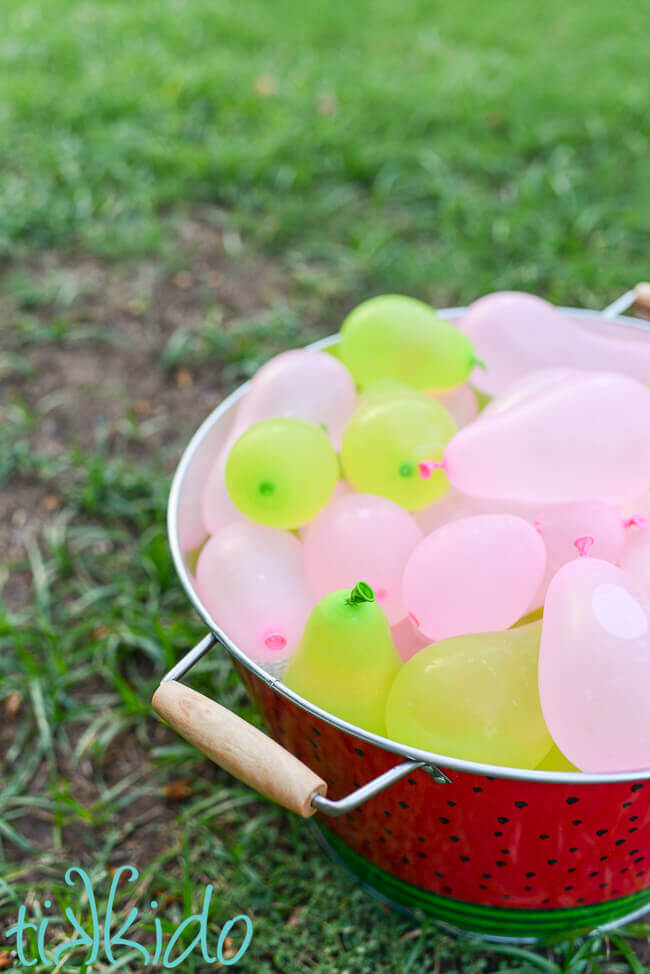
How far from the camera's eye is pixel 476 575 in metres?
0.79

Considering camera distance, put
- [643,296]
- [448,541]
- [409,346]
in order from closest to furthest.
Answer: [448,541] → [409,346] → [643,296]

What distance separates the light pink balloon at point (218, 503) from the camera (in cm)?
97

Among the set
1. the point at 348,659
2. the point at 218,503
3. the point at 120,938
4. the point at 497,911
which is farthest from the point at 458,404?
the point at 120,938

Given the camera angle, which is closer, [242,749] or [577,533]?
[242,749]

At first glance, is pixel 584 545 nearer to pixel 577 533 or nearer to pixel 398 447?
pixel 577 533

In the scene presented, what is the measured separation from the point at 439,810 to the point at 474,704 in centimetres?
11

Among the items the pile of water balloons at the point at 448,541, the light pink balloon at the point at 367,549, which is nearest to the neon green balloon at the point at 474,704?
the pile of water balloons at the point at 448,541

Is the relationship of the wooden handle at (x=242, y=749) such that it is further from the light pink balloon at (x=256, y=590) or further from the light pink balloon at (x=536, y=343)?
the light pink balloon at (x=536, y=343)

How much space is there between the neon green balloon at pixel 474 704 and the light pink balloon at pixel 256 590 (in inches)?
5.1

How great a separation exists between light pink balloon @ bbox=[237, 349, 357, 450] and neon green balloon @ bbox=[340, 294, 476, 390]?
4 centimetres

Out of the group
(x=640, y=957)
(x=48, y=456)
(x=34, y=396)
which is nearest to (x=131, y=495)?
(x=48, y=456)

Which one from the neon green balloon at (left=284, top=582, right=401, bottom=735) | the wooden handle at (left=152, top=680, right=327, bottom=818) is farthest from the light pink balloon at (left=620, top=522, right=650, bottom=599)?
the wooden handle at (left=152, top=680, right=327, bottom=818)

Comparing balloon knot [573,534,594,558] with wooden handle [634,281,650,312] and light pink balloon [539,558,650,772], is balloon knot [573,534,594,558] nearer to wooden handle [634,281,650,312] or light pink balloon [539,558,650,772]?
light pink balloon [539,558,650,772]

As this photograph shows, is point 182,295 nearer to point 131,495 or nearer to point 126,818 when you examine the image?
point 131,495
